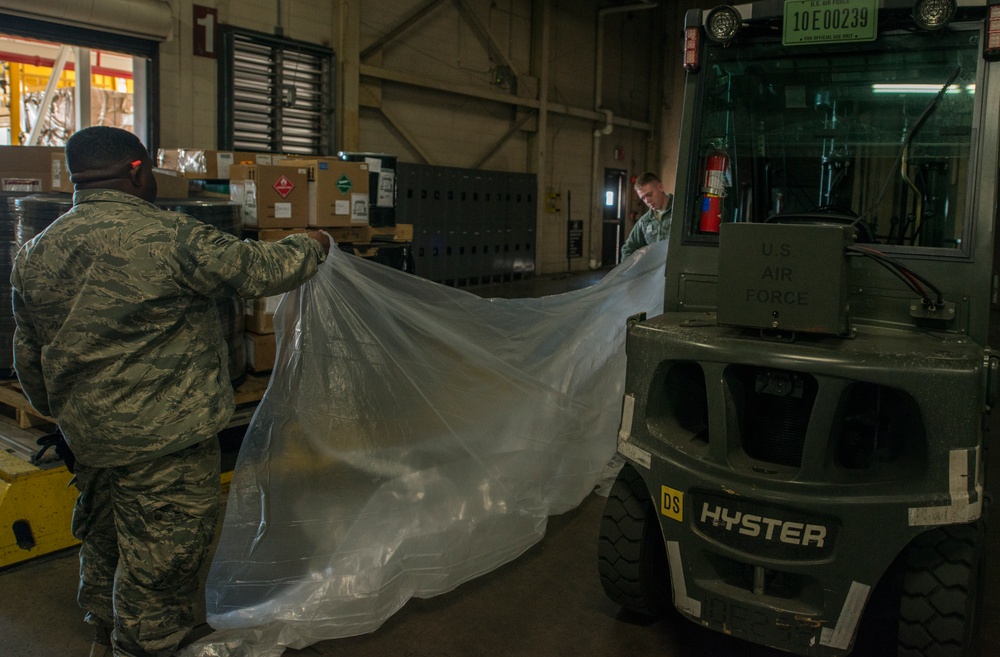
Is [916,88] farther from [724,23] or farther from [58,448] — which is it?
[58,448]

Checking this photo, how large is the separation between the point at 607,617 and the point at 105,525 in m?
1.77

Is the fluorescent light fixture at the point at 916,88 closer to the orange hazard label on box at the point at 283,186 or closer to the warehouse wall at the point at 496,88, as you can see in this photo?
the orange hazard label on box at the point at 283,186

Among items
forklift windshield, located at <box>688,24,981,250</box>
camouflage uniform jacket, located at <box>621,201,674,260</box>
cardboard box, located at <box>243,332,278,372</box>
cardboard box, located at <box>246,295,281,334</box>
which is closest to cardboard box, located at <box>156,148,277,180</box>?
cardboard box, located at <box>246,295,281,334</box>

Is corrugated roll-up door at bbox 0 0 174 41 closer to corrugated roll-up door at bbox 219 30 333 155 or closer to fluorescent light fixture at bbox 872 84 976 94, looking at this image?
corrugated roll-up door at bbox 219 30 333 155

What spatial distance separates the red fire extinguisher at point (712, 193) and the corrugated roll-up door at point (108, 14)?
636 cm

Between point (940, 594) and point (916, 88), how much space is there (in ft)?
5.45

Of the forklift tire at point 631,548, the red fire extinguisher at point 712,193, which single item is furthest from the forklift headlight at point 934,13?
the forklift tire at point 631,548

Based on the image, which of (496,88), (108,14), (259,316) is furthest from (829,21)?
(496,88)

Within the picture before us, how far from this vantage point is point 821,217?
2852 mm

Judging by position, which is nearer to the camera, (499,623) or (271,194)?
(499,623)

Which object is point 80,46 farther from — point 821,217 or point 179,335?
point 821,217

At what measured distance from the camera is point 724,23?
287 cm

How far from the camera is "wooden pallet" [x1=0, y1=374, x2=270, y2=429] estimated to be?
3873mm

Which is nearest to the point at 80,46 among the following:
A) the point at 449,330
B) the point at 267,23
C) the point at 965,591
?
the point at 267,23
